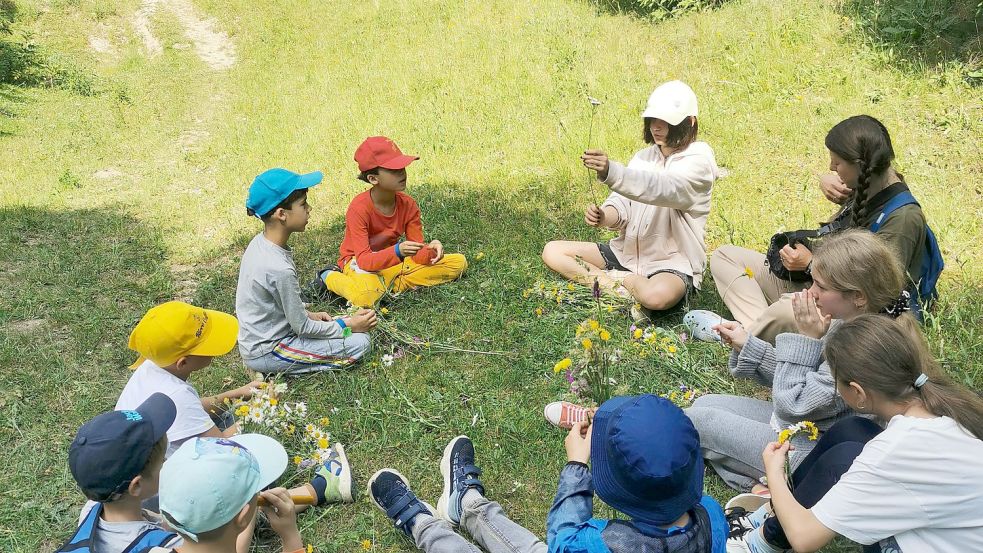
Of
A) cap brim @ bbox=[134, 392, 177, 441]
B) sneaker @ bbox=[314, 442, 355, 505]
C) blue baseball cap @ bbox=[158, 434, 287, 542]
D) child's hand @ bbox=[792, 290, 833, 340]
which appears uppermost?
child's hand @ bbox=[792, 290, 833, 340]

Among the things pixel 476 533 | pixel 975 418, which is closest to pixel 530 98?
pixel 476 533

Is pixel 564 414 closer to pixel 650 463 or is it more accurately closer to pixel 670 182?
pixel 670 182

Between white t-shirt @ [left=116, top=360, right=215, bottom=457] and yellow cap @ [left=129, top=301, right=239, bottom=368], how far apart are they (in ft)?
0.23

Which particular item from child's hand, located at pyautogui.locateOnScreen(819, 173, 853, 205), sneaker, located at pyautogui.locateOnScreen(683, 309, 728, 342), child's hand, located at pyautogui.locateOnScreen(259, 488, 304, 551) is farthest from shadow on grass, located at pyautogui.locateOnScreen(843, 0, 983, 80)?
child's hand, located at pyautogui.locateOnScreen(259, 488, 304, 551)

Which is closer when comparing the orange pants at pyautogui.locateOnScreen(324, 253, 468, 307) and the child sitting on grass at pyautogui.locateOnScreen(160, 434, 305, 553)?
the child sitting on grass at pyautogui.locateOnScreen(160, 434, 305, 553)

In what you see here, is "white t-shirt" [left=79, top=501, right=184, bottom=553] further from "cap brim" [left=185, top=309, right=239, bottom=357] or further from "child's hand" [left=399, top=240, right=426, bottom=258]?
"child's hand" [left=399, top=240, right=426, bottom=258]

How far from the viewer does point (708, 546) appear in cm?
231

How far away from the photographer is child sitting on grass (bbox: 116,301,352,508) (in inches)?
135

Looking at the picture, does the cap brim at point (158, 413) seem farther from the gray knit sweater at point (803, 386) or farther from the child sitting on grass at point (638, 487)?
the gray knit sweater at point (803, 386)

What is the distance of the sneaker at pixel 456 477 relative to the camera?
3.51m

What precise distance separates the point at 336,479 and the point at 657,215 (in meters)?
2.77

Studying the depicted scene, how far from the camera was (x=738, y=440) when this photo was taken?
3.51 meters

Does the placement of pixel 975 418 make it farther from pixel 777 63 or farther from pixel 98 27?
pixel 98 27

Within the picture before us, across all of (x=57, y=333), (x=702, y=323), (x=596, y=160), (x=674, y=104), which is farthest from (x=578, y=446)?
(x=57, y=333)
